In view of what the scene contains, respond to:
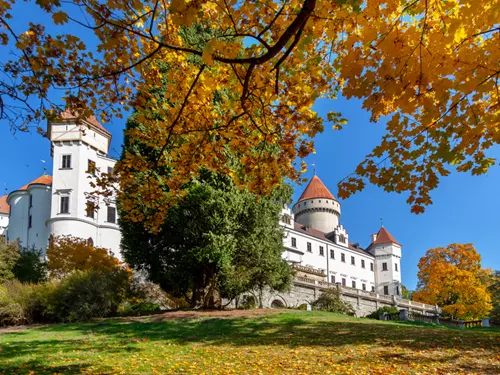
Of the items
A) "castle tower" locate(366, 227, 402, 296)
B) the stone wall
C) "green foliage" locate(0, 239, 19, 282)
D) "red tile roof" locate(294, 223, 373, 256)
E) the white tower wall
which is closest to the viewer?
"green foliage" locate(0, 239, 19, 282)

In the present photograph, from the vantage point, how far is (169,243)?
19.7m

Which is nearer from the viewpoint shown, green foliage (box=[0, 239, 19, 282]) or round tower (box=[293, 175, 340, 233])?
green foliage (box=[0, 239, 19, 282])

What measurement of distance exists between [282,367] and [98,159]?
3611 centimetres

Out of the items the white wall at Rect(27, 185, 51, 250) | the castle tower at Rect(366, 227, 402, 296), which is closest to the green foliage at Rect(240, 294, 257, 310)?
the white wall at Rect(27, 185, 51, 250)

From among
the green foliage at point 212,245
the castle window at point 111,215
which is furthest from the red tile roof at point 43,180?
the green foliage at point 212,245

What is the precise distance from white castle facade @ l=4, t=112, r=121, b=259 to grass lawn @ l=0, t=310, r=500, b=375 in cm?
2350

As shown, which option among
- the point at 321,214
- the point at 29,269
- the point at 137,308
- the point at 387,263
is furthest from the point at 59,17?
the point at 387,263

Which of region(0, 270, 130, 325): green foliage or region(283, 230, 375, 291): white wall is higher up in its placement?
region(283, 230, 375, 291): white wall

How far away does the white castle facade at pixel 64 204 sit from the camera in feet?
118

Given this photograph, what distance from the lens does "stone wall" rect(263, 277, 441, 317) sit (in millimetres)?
35281

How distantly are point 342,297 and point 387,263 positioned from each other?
30488 millimetres

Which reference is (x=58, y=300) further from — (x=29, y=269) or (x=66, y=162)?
(x=66, y=162)

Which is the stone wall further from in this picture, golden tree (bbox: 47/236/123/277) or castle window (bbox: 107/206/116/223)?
castle window (bbox: 107/206/116/223)

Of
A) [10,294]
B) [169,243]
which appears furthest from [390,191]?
[10,294]
